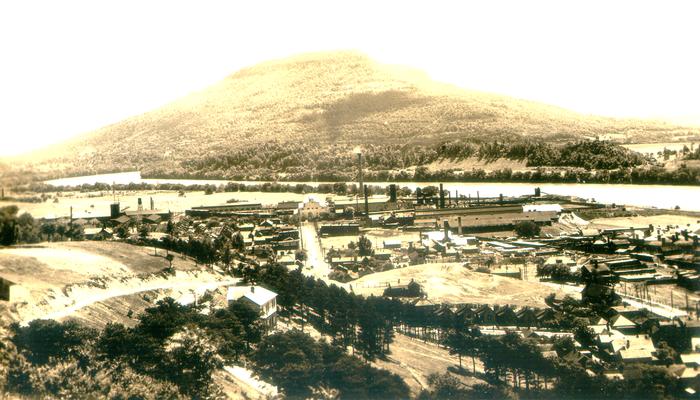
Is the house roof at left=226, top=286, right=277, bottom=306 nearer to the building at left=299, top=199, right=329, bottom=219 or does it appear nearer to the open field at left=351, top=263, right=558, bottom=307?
the open field at left=351, top=263, right=558, bottom=307

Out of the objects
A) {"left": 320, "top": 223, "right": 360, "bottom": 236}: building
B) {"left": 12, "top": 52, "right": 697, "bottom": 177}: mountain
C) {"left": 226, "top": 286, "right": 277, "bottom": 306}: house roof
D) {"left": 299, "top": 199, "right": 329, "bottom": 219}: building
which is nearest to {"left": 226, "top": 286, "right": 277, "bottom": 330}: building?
{"left": 226, "top": 286, "right": 277, "bottom": 306}: house roof

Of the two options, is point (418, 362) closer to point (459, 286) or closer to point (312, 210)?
point (459, 286)

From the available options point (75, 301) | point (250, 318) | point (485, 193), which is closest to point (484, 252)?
point (250, 318)

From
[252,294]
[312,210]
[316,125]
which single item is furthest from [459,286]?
[316,125]

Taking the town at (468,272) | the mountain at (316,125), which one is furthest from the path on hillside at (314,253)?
the mountain at (316,125)

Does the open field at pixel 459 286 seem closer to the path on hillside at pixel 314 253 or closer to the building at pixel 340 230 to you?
the path on hillside at pixel 314 253

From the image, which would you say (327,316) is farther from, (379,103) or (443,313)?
(379,103)
